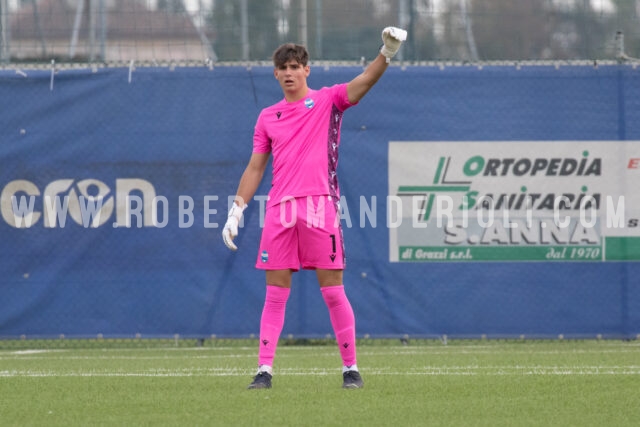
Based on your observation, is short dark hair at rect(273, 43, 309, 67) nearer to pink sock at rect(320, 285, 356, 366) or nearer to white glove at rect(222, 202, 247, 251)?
white glove at rect(222, 202, 247, 251)

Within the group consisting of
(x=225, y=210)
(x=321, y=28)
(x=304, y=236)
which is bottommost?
(x=304, y=236)

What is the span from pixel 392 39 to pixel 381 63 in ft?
0.51

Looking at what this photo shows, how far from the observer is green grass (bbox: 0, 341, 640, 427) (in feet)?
18.3

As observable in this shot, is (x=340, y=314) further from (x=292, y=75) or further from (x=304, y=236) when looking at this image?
(x=292, y=75)

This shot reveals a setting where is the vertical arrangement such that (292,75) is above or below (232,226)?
above

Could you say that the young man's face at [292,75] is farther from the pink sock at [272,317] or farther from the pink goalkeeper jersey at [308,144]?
the pink sock at [272,317]

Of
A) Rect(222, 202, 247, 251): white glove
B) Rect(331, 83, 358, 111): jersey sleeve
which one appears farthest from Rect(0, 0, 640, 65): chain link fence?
Rect(222, 202, 247, 251): white glove

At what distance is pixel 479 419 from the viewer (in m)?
5.50

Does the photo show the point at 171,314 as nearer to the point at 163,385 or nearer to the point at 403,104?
the point at 403,104

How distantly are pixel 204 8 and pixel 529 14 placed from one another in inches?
110

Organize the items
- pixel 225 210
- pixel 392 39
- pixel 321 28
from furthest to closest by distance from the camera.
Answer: pixel 321 28 → pixel 225 210 → pixel 392 39

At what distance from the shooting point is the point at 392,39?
6.52 m

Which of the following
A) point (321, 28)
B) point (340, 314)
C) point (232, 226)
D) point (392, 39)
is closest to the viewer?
point (392, 39)

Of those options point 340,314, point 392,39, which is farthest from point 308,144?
point 340,314
